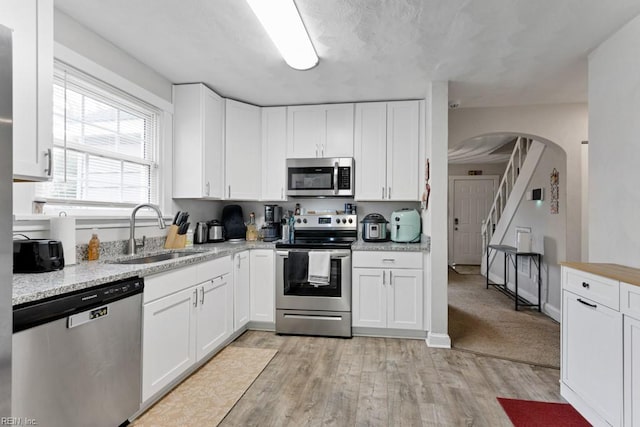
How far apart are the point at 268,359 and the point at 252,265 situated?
3.30ft

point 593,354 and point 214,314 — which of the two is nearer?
point 593,354

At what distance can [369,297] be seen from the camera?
3307 millimetres

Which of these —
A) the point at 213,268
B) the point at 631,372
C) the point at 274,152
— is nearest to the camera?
the point at 631,372

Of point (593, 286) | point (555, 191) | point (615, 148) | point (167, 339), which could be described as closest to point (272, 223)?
point (167, 339)

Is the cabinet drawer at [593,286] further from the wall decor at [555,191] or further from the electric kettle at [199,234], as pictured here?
the electric kettle at [199,234]

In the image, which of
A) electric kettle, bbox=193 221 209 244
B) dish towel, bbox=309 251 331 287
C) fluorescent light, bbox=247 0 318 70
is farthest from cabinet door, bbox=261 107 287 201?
fluorescent light, bbox=247 0 318 70

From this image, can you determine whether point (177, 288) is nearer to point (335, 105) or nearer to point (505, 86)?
point (335, 105)

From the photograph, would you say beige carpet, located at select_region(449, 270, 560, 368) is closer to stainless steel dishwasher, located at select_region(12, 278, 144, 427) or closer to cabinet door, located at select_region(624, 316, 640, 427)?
cabinet door, located at select_region(624, 316, 640, 427)

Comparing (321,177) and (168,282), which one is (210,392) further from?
(321,177)

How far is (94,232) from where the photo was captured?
7.65 ft

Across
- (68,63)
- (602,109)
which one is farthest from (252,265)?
(602,109)

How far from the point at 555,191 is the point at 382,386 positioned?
3316mm

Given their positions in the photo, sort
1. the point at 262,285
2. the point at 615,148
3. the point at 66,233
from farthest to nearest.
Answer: the point at 262,285 → the point at 615,148 → the point at 66,233

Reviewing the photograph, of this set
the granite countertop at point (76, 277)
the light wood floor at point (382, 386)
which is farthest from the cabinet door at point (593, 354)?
the granite countertop at point (76, 277)
